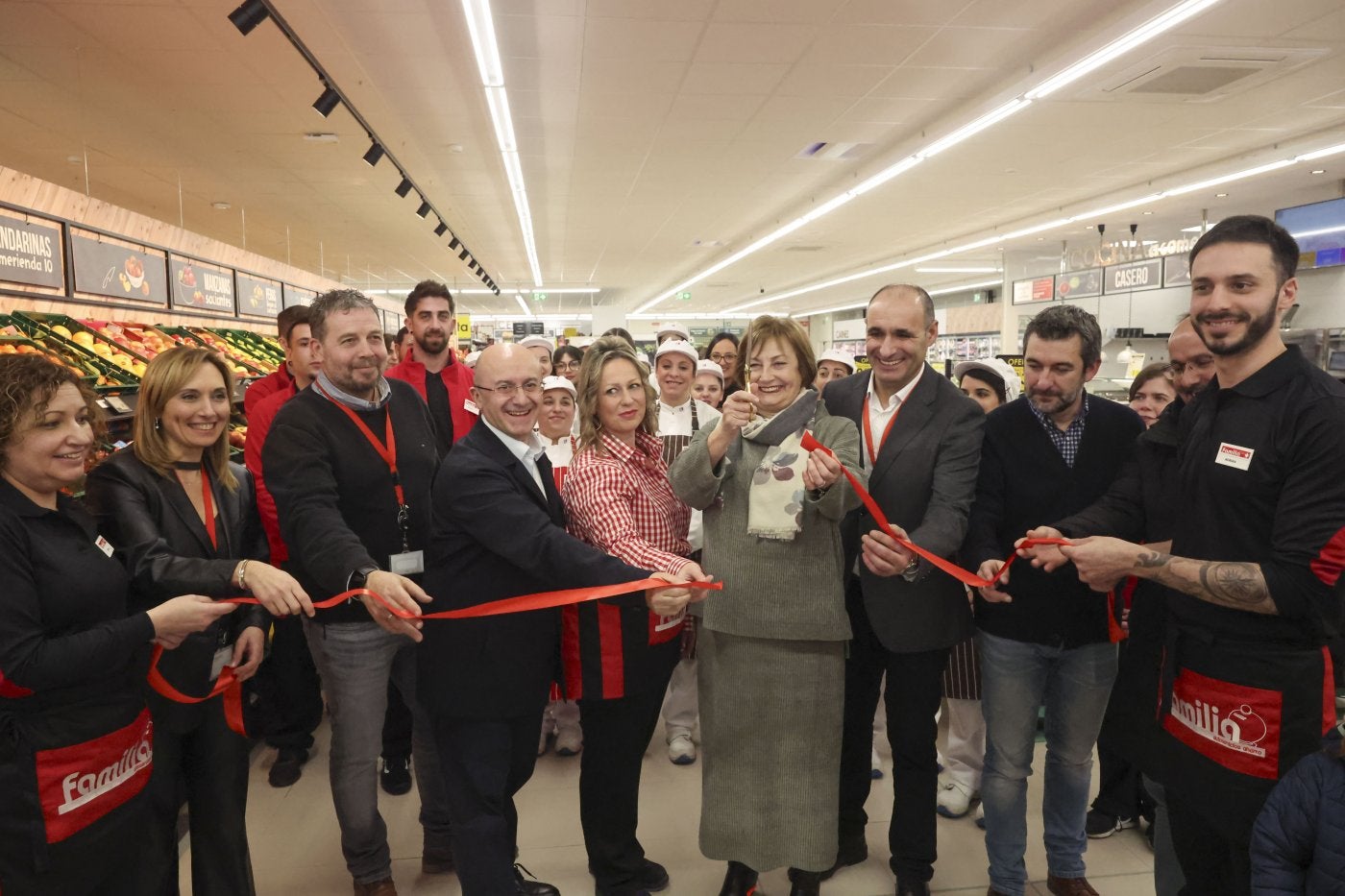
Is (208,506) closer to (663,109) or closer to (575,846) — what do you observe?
(575,846)

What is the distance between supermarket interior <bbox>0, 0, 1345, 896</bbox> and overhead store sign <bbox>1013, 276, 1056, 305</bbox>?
2.36ft

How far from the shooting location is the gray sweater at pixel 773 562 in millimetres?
2283

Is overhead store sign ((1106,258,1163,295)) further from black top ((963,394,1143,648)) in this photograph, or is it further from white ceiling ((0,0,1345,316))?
black top ((963,394,1143,648))

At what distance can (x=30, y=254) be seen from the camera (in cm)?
489

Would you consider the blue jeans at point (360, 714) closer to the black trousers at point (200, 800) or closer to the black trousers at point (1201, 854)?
the black trousers at point (200, 800)

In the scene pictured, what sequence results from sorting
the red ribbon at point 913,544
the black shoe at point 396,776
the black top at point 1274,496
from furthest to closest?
the black shoe at point 396,776 < the red ribbon at point 913,544 < the black top at point 1274,496

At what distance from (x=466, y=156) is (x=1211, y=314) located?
878cm

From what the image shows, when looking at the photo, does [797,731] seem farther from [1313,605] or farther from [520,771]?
[1313,605]

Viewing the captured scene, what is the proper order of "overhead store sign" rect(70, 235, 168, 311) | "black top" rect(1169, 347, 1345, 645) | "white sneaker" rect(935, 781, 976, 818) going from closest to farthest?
"black top" rect(1169, 347, 1345, 645) < "white sneaker" rect(935, 781, 976, 818) < "overhead store sign" rect(70, 235, 168, 311)

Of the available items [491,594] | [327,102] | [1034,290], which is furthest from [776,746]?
[1034,290]

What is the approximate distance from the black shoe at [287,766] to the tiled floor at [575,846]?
0.04m

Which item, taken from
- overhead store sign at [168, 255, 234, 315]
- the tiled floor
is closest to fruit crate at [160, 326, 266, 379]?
overhead store sign at [168, 255, 234, 315]

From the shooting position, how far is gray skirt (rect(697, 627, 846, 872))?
2.37m

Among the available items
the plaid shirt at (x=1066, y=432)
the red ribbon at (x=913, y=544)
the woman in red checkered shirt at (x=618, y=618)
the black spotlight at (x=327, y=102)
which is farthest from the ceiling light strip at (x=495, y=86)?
the plaid shirt at (x=1066, y=432)
